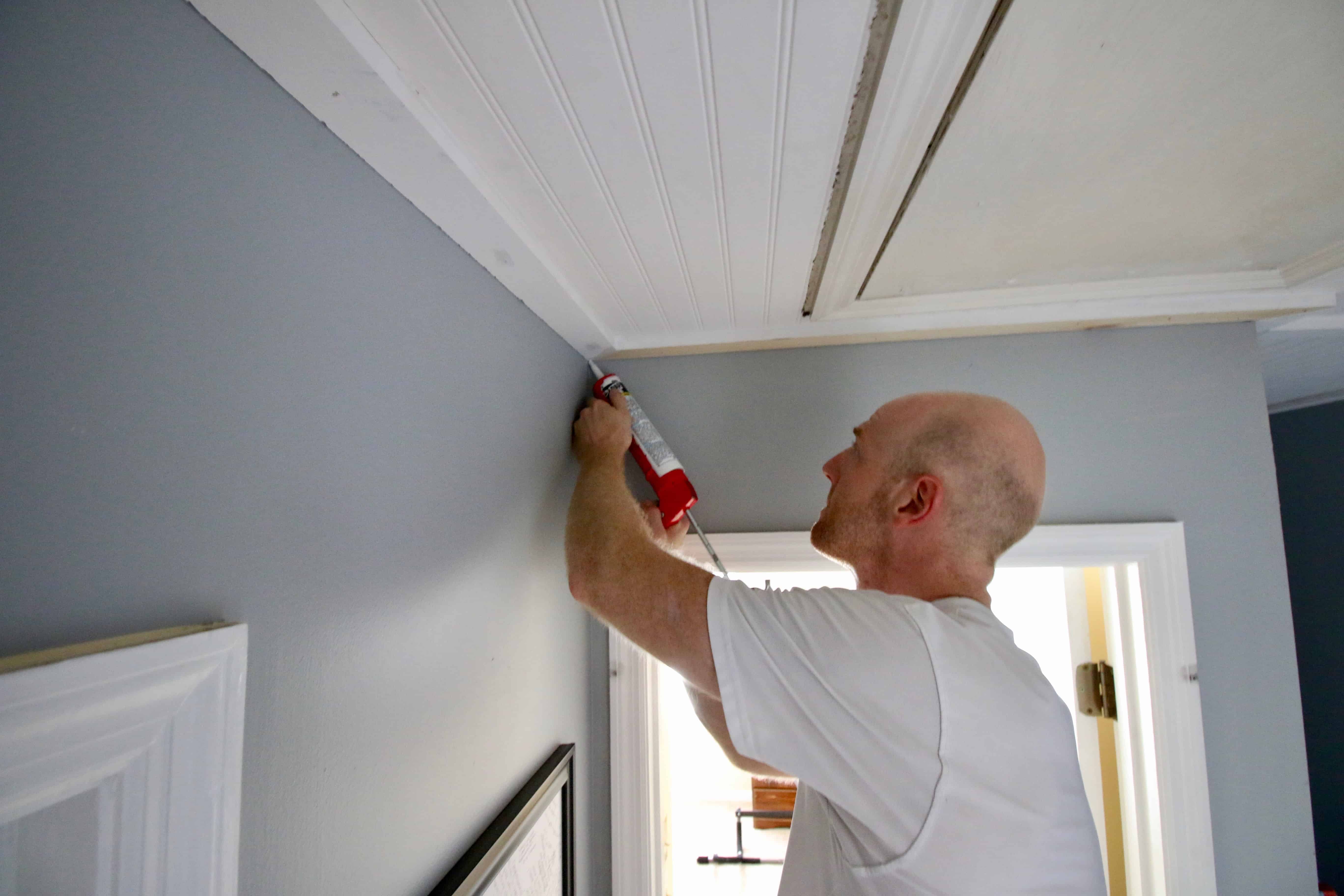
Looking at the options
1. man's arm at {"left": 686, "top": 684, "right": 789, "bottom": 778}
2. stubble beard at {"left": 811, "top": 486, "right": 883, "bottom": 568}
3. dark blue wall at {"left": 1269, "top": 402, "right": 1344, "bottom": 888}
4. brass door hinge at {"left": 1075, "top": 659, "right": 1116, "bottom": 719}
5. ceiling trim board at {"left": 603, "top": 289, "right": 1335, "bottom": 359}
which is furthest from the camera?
dark blue wall at {"left": 1269, "top": 402, "right": 1344, "bottom": 888}

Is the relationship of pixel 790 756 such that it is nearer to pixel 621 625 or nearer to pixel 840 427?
pixel 621 625

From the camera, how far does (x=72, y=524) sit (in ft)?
1.09

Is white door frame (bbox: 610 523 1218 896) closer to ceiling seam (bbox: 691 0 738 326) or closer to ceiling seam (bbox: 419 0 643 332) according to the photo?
ceiling seam (bbox: 691 0 738 326)

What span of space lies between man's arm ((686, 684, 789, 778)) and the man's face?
33 cm

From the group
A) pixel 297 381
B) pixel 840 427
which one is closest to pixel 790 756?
pixel 297 381

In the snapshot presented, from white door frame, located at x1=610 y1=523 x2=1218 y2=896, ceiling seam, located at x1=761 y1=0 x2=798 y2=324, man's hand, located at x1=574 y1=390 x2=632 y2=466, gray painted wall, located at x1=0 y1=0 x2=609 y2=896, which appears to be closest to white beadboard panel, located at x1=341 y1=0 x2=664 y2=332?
gray painted wall, located at x1=0 y1=0 x2=609 y2=896

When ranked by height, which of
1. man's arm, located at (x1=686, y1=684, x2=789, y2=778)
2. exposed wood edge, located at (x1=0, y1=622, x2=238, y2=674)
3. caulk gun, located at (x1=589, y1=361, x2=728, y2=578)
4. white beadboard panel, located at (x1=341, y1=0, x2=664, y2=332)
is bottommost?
man's arm, located at (x1=686, y1=684, x2=789, y2=778)

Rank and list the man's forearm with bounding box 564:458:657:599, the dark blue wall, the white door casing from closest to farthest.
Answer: the white door casing, the man's forearm with bounding box 564:458:657:599, the dark blue wall

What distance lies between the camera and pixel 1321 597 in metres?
2.05

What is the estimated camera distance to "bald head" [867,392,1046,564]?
857 millimetres

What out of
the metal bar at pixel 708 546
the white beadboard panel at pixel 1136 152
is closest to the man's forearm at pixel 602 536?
the metal bar at pixel 708 546

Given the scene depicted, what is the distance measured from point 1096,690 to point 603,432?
4.41 ft

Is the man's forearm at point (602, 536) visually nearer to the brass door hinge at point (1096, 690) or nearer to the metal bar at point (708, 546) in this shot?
the metal bar at point (708, 546)

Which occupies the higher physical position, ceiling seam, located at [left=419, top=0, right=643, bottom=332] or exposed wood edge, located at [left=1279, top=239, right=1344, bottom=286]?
exposed wood edge, located at [left=1279, top=239, right=1344, bottom=286]
